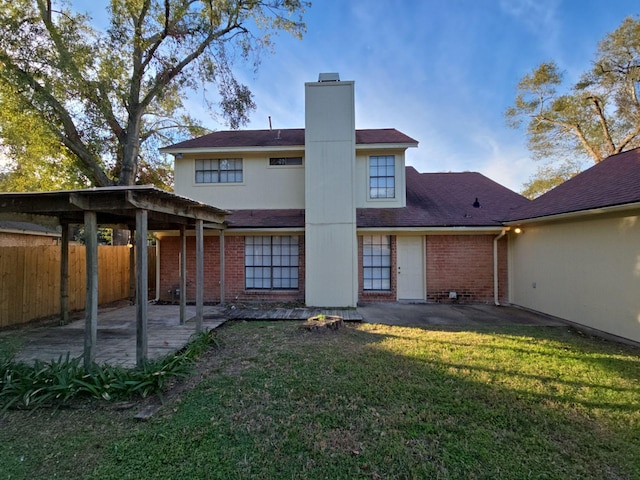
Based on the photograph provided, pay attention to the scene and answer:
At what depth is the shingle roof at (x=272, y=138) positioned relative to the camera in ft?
35.6

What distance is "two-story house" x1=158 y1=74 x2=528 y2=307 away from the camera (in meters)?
9.55

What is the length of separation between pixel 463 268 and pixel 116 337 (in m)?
10.2

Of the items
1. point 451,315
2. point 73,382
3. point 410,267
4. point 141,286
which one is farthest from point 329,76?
point 73,382

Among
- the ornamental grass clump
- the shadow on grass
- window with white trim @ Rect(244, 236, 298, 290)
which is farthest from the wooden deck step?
the ornamental grass clump

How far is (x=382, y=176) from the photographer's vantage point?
11031mm

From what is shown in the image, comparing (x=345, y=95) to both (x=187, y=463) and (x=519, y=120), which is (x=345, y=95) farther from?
(x=519, y=120)

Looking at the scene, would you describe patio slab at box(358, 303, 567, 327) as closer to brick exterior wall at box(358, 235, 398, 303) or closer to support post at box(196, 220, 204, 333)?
brick exterior wall at box(358, 235, 398, 303)

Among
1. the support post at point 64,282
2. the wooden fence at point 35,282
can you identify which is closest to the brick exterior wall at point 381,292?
Answer: the support post at point 64,282

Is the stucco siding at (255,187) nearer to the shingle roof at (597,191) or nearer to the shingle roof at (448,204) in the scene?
the shingle roof at (448,204)

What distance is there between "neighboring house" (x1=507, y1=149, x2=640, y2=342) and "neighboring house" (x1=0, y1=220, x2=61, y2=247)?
18.7 m

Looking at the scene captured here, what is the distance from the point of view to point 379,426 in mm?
3158

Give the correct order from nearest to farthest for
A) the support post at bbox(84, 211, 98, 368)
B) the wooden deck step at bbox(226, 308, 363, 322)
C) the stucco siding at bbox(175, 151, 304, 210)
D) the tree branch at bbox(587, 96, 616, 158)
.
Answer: the support post at bbox(84, 211, 98, 368)
the wooden deck step at bbox(226, 308, 363, 322)
the stucco siding at bbox(175, 151, 304, 210)
the tree branch at bbox(587, 96, 616, 158)

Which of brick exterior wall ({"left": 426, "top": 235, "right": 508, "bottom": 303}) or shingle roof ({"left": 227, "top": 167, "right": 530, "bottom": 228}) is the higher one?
shingle roof ({"left": 227, "top": 167, "right": 530, "bottom": 228})

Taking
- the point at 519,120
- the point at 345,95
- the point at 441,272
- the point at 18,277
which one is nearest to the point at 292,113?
the point at 345,95
